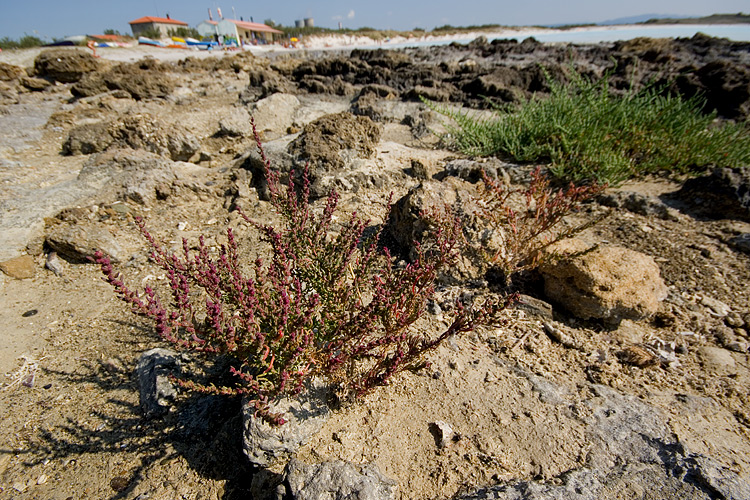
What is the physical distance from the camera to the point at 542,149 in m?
4.38

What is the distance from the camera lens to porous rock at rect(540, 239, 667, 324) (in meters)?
2.38

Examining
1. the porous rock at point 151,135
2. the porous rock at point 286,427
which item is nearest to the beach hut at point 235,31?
the porous rock at point 151,135

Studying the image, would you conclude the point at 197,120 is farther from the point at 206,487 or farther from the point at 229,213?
the point at 206,487

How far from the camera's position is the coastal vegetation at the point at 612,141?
4027mm

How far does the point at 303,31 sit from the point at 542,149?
185 feet

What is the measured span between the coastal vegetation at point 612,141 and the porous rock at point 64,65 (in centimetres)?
1000

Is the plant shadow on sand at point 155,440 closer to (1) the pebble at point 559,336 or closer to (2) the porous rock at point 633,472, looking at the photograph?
(2) the porous rock at point 633,472

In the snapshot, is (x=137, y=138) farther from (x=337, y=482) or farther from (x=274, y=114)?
(x=337, y=482)

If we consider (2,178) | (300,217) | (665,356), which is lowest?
(665,356)

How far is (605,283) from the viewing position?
93.7 inches

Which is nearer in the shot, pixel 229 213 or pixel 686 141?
pixel 229 213

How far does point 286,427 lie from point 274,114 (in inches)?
223

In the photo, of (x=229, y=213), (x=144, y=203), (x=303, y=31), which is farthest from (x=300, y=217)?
(x=303, y=31)

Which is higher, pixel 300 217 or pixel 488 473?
pixel 300 217
